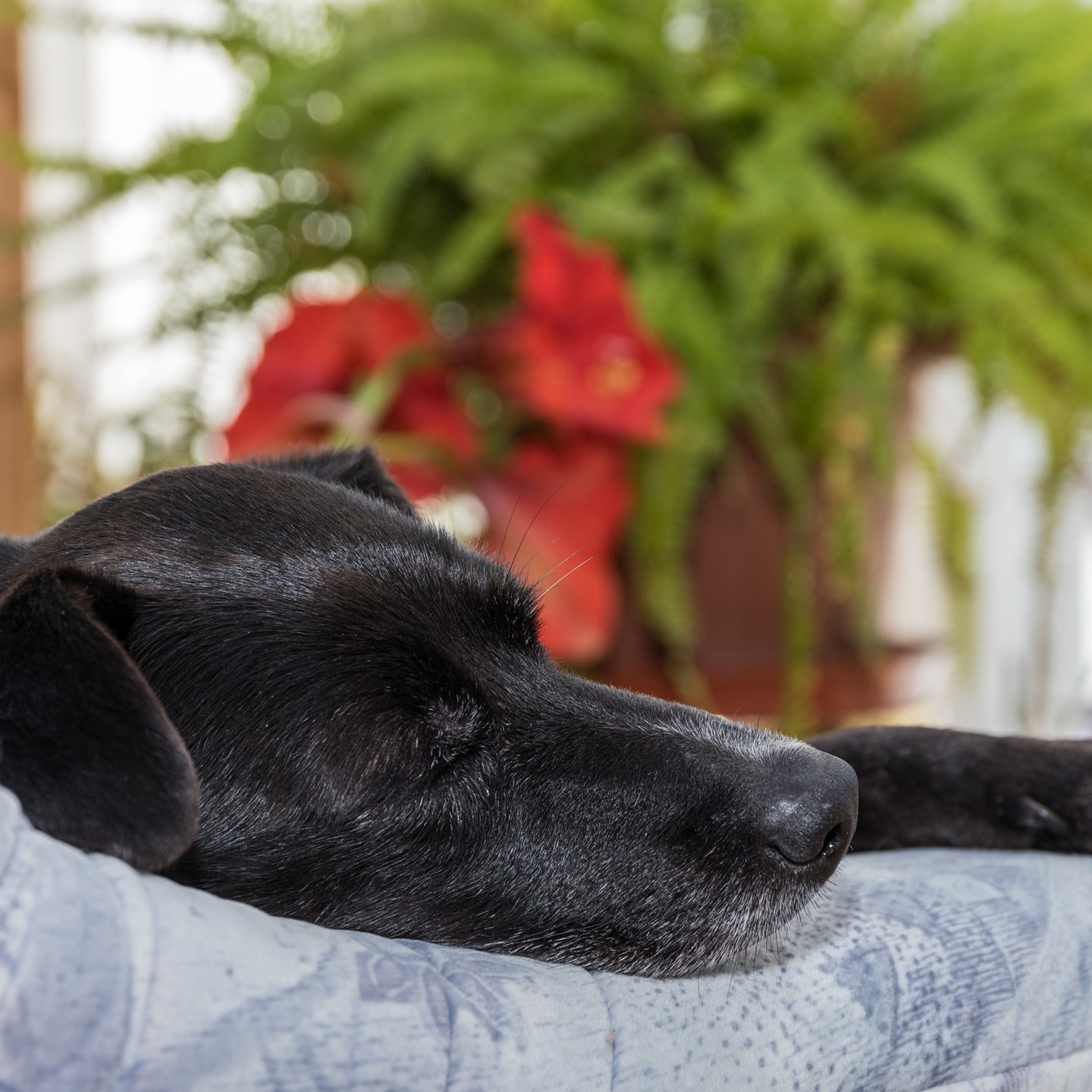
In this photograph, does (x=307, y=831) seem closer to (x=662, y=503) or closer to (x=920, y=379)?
(x=662, y=503)

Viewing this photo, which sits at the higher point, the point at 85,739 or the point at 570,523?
the point at 85,739

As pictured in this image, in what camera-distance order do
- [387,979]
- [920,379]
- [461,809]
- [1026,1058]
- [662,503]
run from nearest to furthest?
1. [387,979]
2. [1026,1058]
3. [461,809]
4. [662,503]
5. [920,379]

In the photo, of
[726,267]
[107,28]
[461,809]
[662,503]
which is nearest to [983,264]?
[726,267]

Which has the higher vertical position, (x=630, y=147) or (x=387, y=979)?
(x=630, y=147)

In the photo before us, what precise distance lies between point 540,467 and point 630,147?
0.57 meters

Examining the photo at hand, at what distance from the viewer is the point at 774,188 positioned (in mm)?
1672

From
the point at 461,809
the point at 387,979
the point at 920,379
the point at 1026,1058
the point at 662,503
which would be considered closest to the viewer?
the point at 387,979

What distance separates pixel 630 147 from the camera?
1.94 meters

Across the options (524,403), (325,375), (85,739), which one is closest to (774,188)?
(524,403)

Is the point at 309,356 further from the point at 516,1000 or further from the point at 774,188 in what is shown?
the point at 516,1000

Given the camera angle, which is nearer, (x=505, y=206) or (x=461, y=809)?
(x=461, y=809)

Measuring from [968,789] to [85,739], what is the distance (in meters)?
0.60

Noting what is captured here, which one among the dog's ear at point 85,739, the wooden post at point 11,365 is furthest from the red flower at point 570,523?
the wooden post at point 11,365

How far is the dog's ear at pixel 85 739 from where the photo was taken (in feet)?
1.87
